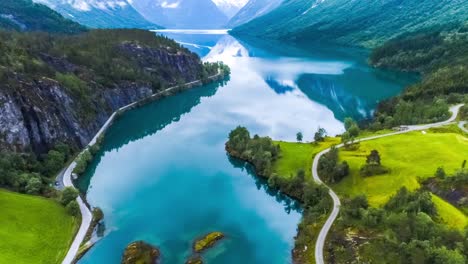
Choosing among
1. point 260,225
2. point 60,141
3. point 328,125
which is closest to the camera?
point 260,225

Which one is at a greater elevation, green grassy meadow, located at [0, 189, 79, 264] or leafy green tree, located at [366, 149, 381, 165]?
leafy green tree, located at [366, 149, 381, 165]

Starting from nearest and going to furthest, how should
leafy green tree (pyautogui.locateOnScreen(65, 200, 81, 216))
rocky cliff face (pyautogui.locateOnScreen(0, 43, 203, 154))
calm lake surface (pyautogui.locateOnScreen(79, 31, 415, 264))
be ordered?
calm lake surface (pyautogui.locateOnScreen(79, 31, 415, 264)), leafy green tree (pyautogui.locateOnScreen(65, 200, 81, 216)), rocky cliff face (pyautogui.locateOnScreen(0, 43, 203, 154))

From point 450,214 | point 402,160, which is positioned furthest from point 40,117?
point 450,214

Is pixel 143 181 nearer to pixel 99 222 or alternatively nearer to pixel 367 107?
pixel 99 222

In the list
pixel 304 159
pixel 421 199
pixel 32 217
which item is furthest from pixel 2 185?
pixel 421 199

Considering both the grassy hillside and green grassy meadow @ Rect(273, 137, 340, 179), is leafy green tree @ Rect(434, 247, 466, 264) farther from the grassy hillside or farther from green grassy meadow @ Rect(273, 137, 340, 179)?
green grassy meadow @ Rect(273, 137, 340, 179)

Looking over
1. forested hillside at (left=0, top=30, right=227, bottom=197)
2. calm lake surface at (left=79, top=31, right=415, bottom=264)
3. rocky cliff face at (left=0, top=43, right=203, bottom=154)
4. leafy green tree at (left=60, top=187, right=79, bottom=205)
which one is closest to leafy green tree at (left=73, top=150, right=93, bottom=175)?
calm lake surface at (left=79, top=31, right=415, bottom=264)

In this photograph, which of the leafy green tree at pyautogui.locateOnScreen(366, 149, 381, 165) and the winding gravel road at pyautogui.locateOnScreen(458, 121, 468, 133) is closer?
the leafy green tree at pyautogui.locateOnScreen(366, 149, 381, 165)
